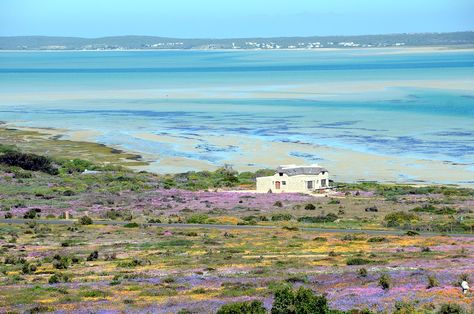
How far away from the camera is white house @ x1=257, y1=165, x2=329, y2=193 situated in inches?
2889

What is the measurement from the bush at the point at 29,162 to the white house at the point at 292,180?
20927 millimetres

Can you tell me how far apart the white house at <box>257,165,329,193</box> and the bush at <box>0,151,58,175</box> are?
68.7ft

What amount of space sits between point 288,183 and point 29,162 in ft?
82.3

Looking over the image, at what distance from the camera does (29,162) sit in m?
84.8

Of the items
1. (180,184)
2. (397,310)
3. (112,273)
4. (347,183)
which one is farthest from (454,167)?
(397,310)

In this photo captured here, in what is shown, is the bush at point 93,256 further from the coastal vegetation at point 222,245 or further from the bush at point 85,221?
the bush at point 85,221

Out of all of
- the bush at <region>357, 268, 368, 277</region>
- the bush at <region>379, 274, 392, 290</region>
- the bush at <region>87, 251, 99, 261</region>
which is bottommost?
the bush at <region>87, 251, 99, 261</region>

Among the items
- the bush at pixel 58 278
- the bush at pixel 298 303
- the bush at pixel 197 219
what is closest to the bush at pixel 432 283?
the bush at pixel 298 303

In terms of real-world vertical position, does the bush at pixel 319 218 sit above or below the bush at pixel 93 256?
below

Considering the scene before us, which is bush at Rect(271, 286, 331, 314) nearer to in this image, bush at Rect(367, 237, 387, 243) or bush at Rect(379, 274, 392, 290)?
bush at Rect(379, 274, 392, 290)

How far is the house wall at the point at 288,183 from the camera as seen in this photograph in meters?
73.4

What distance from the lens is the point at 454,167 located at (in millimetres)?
87000

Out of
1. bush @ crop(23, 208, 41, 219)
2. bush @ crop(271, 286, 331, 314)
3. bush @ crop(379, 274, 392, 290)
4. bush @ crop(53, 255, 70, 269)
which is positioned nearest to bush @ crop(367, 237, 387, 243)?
bush @ crop(379, 274, 392, 290)

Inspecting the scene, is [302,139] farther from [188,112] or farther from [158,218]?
[158,218]
